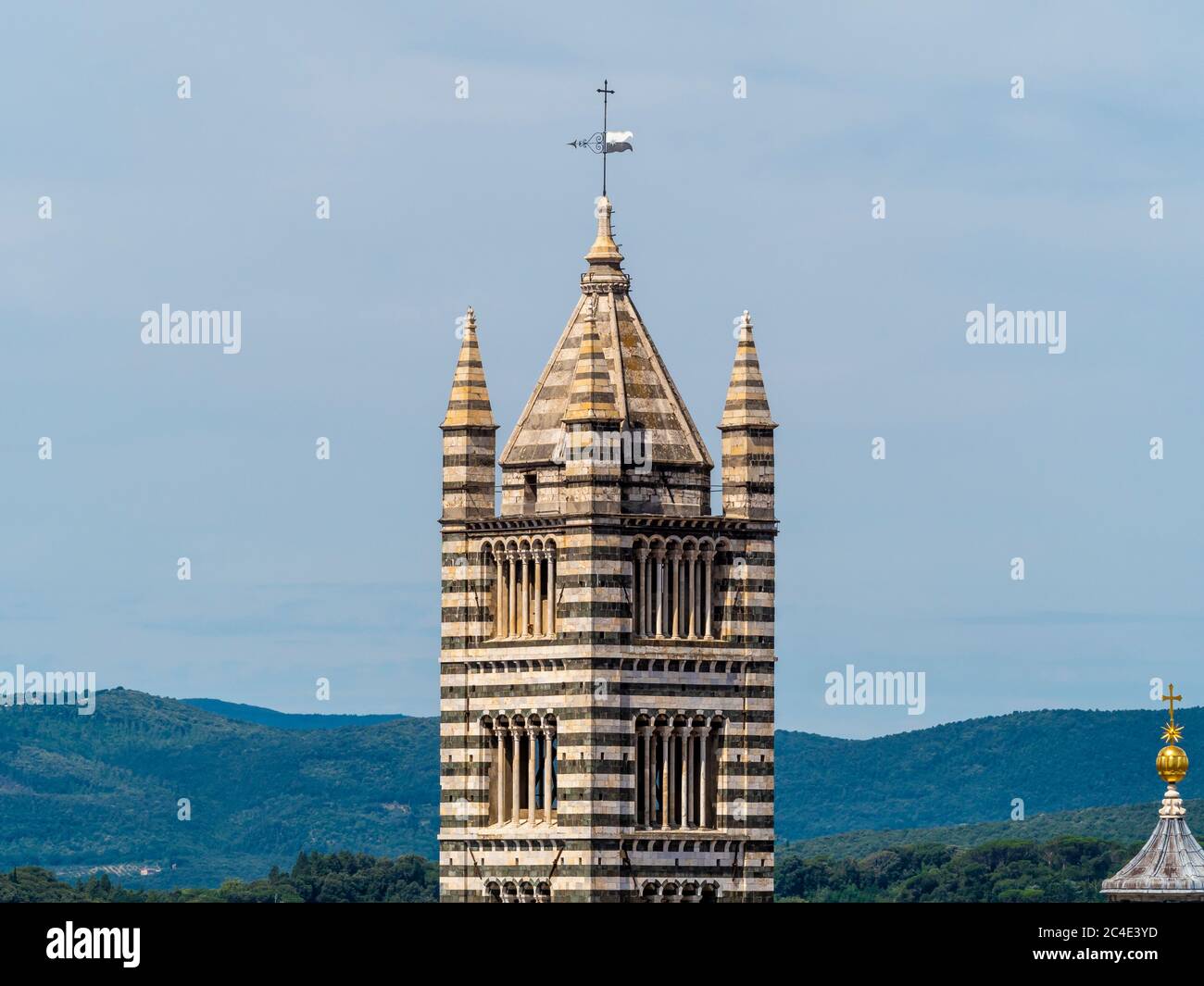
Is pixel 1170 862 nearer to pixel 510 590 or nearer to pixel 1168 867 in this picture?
pixel 1168 867

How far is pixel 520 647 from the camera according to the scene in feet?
498

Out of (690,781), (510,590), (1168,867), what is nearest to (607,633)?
(510,590)

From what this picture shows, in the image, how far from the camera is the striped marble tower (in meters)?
150

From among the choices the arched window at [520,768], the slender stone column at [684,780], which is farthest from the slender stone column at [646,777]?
the arched window at [520,768]

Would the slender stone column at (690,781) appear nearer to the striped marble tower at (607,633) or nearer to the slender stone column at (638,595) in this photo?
the striped marble tower at (607,633)

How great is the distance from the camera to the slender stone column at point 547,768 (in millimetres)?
151375

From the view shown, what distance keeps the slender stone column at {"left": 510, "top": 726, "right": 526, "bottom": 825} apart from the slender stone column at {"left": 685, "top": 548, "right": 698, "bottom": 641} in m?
6.00

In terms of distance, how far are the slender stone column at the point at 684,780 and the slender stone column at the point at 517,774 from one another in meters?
4.92

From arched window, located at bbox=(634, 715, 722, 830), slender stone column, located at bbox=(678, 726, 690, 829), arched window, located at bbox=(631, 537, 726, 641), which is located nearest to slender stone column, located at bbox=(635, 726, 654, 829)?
arched window, located at bbox=(634, 715, 722, 830)

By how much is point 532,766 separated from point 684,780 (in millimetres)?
4697

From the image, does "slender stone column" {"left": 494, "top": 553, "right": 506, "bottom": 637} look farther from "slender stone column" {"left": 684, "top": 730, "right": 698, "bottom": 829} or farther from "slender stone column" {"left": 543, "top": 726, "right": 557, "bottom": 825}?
"slender stone column" {"left": 684, "top": 730, "right": 698, "bottom": 829}
